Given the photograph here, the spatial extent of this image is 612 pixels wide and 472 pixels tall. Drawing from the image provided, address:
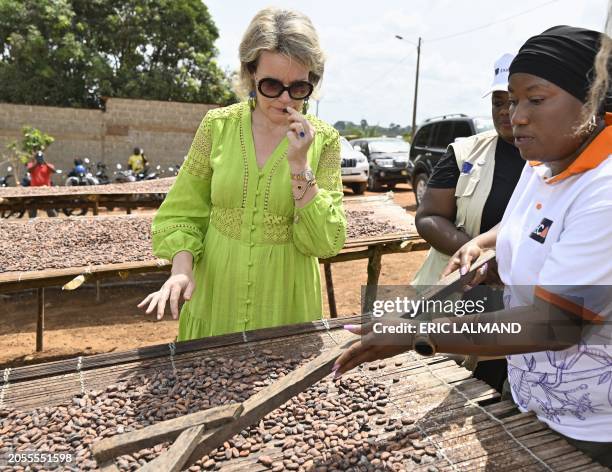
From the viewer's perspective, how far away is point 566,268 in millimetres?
1119

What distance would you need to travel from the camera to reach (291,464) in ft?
4.57

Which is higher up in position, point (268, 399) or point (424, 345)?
point (424, 345)

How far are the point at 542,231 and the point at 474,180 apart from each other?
1.04m

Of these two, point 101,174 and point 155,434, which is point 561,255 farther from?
point 101,174

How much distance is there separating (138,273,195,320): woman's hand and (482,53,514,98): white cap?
1503 millimetres

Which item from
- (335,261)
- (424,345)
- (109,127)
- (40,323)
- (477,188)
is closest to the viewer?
(424,345)

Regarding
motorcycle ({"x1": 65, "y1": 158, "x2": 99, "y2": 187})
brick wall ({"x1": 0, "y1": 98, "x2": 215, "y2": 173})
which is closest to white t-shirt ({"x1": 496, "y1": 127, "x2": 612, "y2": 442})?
motorcycle ({"x1": 65, "y1": 158, "x2": 99, "y2": 187})

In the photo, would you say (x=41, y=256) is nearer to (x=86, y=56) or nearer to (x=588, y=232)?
(x=588, y=232)

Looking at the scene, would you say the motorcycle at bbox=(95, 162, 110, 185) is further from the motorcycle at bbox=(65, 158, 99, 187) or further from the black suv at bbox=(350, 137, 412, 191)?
the black suv at bbox=(350, 137, 412, 191)

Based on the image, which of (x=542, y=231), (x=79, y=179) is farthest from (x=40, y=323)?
(x=79, y=179)

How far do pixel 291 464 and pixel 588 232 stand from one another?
37.7 inches

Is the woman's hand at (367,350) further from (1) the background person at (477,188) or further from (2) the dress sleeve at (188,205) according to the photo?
(1) the background person at (477,188)

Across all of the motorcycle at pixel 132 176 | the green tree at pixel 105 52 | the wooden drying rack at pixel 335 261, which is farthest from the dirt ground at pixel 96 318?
the green tree at pixel 105 52

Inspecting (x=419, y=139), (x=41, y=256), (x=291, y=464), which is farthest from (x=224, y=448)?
(x=419, y=139)
